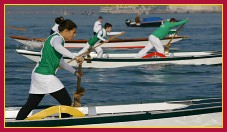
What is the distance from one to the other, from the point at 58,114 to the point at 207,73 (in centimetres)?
1026

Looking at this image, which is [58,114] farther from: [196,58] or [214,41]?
[214,41]

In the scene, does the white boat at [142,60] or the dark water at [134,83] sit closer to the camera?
the dark water at [134,83]

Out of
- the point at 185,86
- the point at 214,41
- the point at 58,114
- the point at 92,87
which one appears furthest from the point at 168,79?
the point at 214,41

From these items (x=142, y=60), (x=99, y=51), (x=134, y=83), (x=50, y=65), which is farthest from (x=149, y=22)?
(x=50, y=65)

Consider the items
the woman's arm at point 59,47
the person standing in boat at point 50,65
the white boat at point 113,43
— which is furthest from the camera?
the white boat at point 113,43

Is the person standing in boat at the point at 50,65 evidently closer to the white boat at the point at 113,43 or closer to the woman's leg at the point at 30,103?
the woman's leg at the point at 30,103

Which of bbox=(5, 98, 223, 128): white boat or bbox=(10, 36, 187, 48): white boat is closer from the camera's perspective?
bbox=(5, 98, 223, 128): white boat

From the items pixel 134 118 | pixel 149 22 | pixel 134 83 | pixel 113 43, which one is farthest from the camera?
pixel 149 22

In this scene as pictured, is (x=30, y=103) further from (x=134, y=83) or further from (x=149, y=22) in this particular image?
(x=149, y=22)

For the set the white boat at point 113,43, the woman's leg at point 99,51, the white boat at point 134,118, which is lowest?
the white boat at point 134,118

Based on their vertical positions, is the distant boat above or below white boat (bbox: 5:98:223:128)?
above

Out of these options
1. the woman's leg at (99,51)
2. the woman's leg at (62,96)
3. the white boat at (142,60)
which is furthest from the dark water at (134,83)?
the woman's leg at (62,96)

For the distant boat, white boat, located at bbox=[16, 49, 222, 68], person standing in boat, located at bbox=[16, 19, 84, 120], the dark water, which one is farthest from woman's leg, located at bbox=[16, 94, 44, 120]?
the distant boat

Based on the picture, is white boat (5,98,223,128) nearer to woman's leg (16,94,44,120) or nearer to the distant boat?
woman's leg (16,94,44,120)
